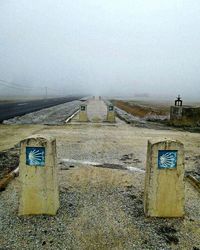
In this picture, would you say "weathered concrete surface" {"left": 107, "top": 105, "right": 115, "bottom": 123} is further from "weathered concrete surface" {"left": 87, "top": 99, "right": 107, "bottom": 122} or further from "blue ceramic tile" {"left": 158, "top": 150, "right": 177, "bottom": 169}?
"blue ceramic tile" {"left": 158, "top": 150, "right": 177, "bottom": 169}

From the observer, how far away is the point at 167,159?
4973 mm

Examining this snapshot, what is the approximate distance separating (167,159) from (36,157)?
7.31 feet

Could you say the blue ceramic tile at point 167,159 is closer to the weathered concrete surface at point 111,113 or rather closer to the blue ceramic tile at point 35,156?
the blue ceramic tile at point 35,156

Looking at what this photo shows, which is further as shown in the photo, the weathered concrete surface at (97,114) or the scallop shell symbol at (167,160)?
the weathered concrete surface at (97,114)

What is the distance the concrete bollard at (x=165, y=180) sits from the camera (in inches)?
195

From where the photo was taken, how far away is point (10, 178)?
22.4ft

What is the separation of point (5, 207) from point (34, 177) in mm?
919

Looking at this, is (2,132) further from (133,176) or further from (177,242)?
(177,242)

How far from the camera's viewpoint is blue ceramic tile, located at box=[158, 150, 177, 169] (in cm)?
496

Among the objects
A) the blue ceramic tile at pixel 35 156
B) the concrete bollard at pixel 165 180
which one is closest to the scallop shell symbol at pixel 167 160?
the concrete bollard at pixel 165 180

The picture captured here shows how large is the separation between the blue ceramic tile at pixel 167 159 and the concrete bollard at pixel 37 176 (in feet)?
5.96

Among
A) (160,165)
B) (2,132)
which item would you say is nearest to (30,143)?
(160,165)

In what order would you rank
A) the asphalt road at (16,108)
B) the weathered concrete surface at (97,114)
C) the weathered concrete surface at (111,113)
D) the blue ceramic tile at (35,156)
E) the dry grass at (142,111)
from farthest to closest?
the dry grass at (142,111)
the asphalt road at (16,108)
the weathered concrete surface at (97,114)
the weathered concrete surface at (111,113)
the blue ceramic tile at (35,156)

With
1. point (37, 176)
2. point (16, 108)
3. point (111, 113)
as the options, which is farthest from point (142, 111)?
point (37, 176)
